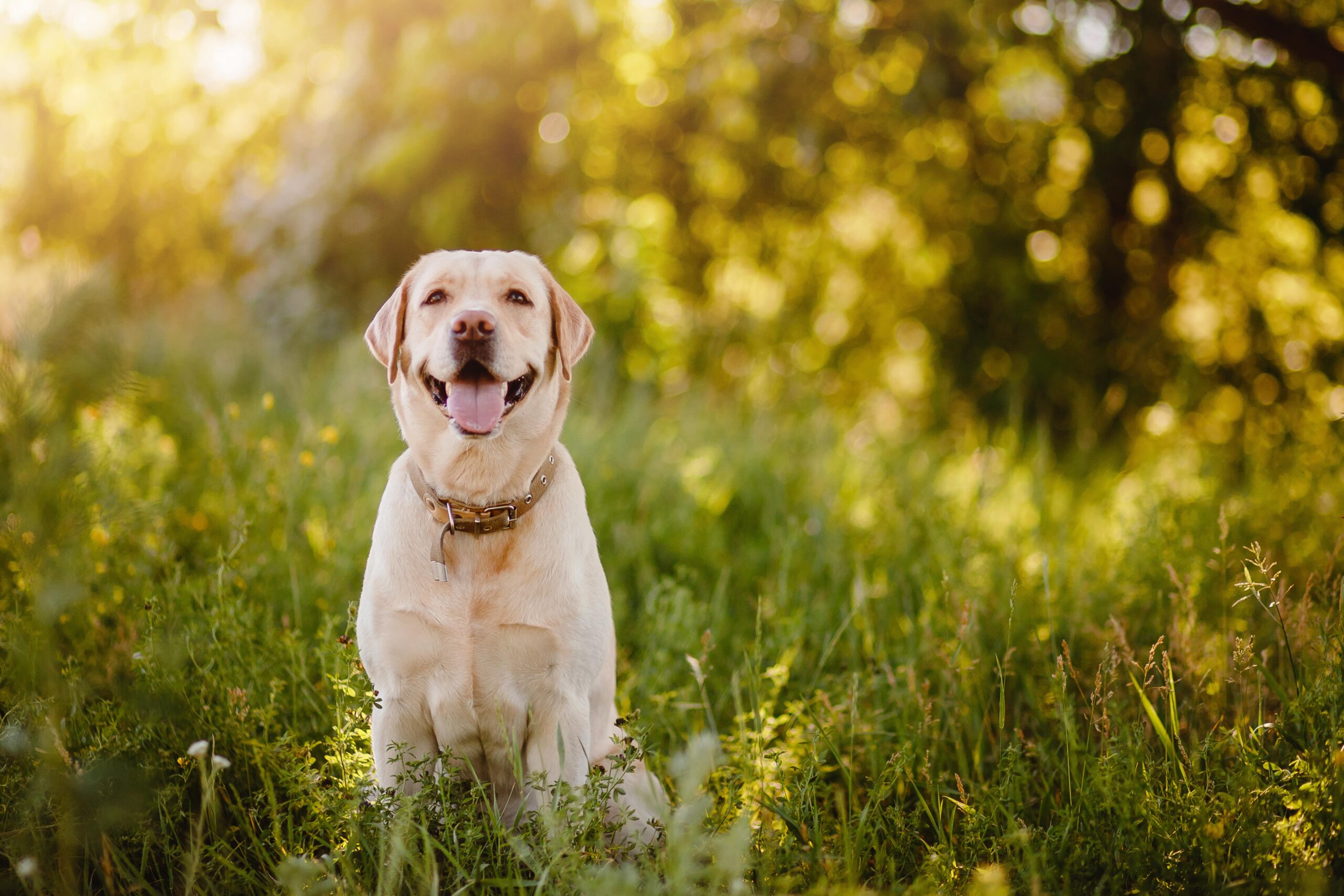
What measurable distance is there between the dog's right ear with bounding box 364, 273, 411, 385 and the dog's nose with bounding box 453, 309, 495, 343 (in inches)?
13.4

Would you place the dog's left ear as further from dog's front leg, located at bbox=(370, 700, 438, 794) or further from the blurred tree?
the blurred tree

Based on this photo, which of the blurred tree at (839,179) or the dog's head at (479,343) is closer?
the dog's head at (479,343)

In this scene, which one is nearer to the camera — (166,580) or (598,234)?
(166,580)

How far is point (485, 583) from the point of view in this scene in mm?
2170

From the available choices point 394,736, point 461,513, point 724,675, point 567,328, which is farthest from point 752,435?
point 394,736

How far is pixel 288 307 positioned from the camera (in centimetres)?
643

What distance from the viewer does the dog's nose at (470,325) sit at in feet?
7.23

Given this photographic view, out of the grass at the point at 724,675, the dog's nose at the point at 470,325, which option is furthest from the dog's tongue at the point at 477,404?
the grass at the point at 724,675

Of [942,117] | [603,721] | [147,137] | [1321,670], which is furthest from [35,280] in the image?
[147,137]

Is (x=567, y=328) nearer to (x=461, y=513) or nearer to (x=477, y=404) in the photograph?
(x=477, y=404)

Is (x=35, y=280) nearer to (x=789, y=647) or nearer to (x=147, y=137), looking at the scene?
(x=789, y=647)

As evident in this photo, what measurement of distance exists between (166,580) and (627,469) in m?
2.23

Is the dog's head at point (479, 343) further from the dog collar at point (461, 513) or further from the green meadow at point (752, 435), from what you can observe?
the green meadow at point (752, 435)

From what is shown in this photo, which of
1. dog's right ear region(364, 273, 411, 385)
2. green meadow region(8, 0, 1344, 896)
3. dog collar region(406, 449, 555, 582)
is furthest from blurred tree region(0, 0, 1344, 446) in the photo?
dog collar region(406, 449, 555, 582)
